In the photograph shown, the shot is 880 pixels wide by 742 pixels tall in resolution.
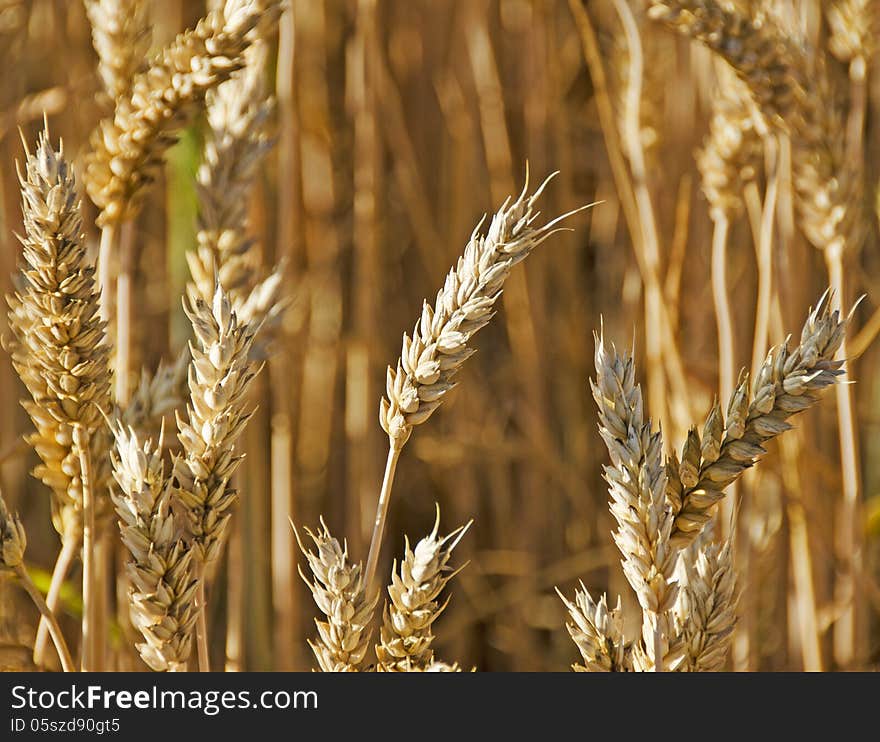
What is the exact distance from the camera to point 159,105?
704 mm

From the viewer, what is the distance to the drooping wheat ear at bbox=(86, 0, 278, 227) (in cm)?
68

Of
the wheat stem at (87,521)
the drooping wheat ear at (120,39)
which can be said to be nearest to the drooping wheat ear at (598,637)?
the wheat stem at (87,521)

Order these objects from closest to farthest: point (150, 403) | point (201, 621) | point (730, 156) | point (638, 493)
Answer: point (638, 493)
point (201, 621)
point (150, 403)
point (730, 156)

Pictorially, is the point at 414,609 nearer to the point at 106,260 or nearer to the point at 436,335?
the point at 436,335

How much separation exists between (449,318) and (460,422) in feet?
2.85

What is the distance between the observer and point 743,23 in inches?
31.1

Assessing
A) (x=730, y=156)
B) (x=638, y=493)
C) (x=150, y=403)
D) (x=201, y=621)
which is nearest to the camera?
(x=638, y=493)

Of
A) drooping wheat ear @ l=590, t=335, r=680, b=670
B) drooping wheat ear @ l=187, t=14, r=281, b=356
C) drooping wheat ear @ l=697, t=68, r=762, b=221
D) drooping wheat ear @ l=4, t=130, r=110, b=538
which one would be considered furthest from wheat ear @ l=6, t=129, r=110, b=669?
drooping wheat ear @ l=697, t=68, r=762, b=221

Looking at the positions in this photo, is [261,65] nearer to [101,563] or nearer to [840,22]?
[101,563]

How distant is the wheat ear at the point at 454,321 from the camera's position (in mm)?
574

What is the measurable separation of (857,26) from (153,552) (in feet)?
2.99

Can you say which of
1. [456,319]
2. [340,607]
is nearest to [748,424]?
[456,319]

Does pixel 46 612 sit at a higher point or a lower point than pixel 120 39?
lower

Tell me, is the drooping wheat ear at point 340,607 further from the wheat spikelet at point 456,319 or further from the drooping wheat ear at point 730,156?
the drooping wheat ear at point 730,156
